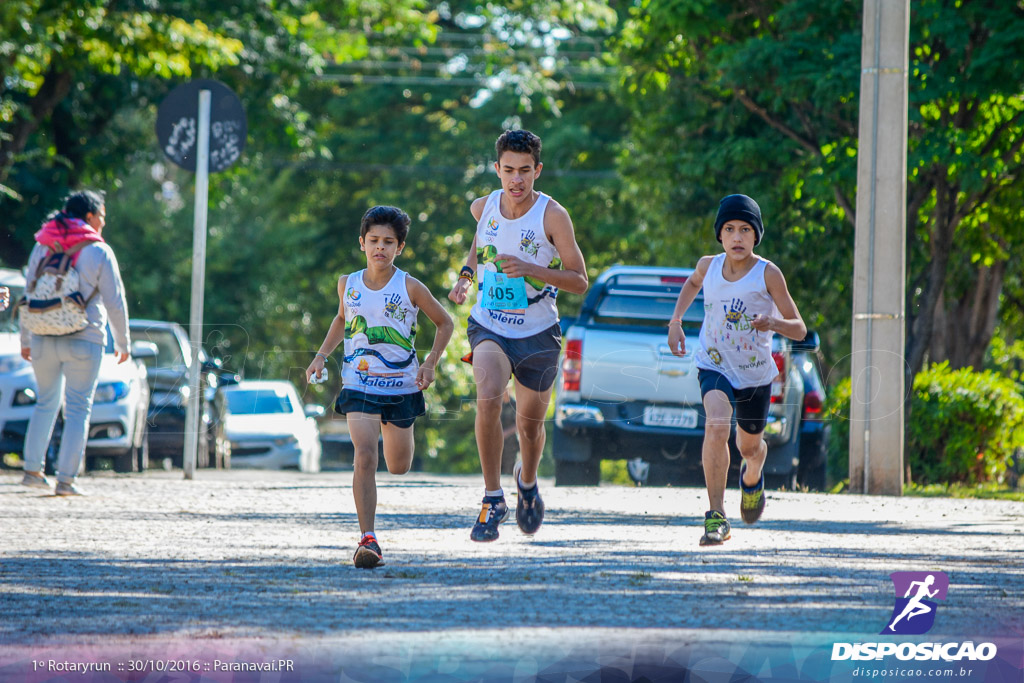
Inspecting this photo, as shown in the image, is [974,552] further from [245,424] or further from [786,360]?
[245,424]

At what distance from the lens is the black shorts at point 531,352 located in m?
7.46

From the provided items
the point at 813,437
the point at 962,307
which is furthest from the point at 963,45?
the point at 962,307

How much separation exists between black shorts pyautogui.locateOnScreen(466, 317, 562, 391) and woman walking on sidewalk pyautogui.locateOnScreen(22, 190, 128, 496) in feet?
13.0

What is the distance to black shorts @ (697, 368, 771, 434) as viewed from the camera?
805cm

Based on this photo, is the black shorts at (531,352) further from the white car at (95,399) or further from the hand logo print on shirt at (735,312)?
the white car at (95,399)

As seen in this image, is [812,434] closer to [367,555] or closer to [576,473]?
[576,473]

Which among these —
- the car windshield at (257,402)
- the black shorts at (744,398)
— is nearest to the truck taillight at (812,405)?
the black shorts at (744,398)

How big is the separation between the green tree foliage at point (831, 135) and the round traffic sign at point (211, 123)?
5409mm

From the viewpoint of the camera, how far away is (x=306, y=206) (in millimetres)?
35969

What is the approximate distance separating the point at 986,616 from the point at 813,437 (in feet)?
29.8

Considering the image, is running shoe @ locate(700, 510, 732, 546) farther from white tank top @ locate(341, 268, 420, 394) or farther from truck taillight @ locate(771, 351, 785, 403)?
truck taillight @ locate(771, 351, 785, 403)

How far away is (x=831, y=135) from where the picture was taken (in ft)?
58.8

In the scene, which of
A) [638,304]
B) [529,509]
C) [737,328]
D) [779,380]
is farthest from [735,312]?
[638,304]

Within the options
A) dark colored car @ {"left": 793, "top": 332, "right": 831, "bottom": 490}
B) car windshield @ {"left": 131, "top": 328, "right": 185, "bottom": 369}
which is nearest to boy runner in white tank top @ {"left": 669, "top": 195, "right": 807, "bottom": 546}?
dark colored car @ {"left": 793, "top": 332, "right": 831, "bottom": 490}
